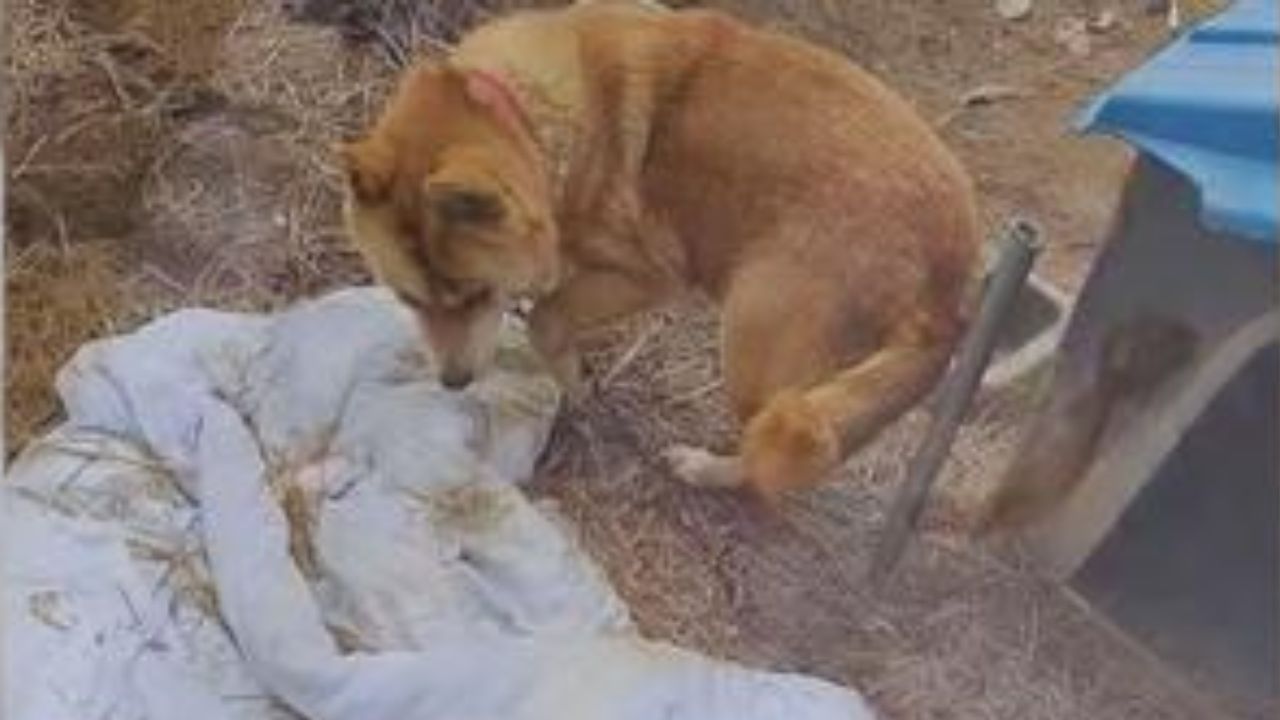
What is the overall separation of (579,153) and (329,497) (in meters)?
0.52

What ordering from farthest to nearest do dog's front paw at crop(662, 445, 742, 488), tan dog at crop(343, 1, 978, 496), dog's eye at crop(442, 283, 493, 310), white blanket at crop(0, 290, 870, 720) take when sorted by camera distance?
dog's front paw at crop(662, 445, 742, 488) < dog's eye at crop(442, 283, 493, 310) < tan dog at crop(343, 1, 978, 496) < white blanket at crop(0, 290, 870, 720)

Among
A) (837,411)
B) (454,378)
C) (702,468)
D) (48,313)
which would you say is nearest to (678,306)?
(702,468)

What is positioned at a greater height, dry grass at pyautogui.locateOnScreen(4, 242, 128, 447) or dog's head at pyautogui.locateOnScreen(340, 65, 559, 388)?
dog's head at pyautogui.locateOnScreen(340, 65, 559, 388)

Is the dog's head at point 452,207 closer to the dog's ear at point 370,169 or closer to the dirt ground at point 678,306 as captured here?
the dog's ear at point 370,169

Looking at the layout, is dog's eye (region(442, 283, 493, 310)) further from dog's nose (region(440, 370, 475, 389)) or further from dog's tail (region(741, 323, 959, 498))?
dog's tail (region(741, 323, 959, 498))

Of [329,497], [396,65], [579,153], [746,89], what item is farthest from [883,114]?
[396,65]

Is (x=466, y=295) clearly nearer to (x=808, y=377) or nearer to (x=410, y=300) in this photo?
(x=410, y=300)

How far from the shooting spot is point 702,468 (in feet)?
10.8

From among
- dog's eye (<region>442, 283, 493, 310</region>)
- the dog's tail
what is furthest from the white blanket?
the dog's tail

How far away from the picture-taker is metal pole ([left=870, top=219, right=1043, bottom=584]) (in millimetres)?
2842

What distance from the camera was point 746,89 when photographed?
3.17 m

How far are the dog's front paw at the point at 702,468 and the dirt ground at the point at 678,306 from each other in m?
0.02

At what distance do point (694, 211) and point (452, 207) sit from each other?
0.36 m

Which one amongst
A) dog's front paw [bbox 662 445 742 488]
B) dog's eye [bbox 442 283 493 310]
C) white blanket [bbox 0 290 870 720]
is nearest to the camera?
white blanket [bbox 0 290 870 720]
